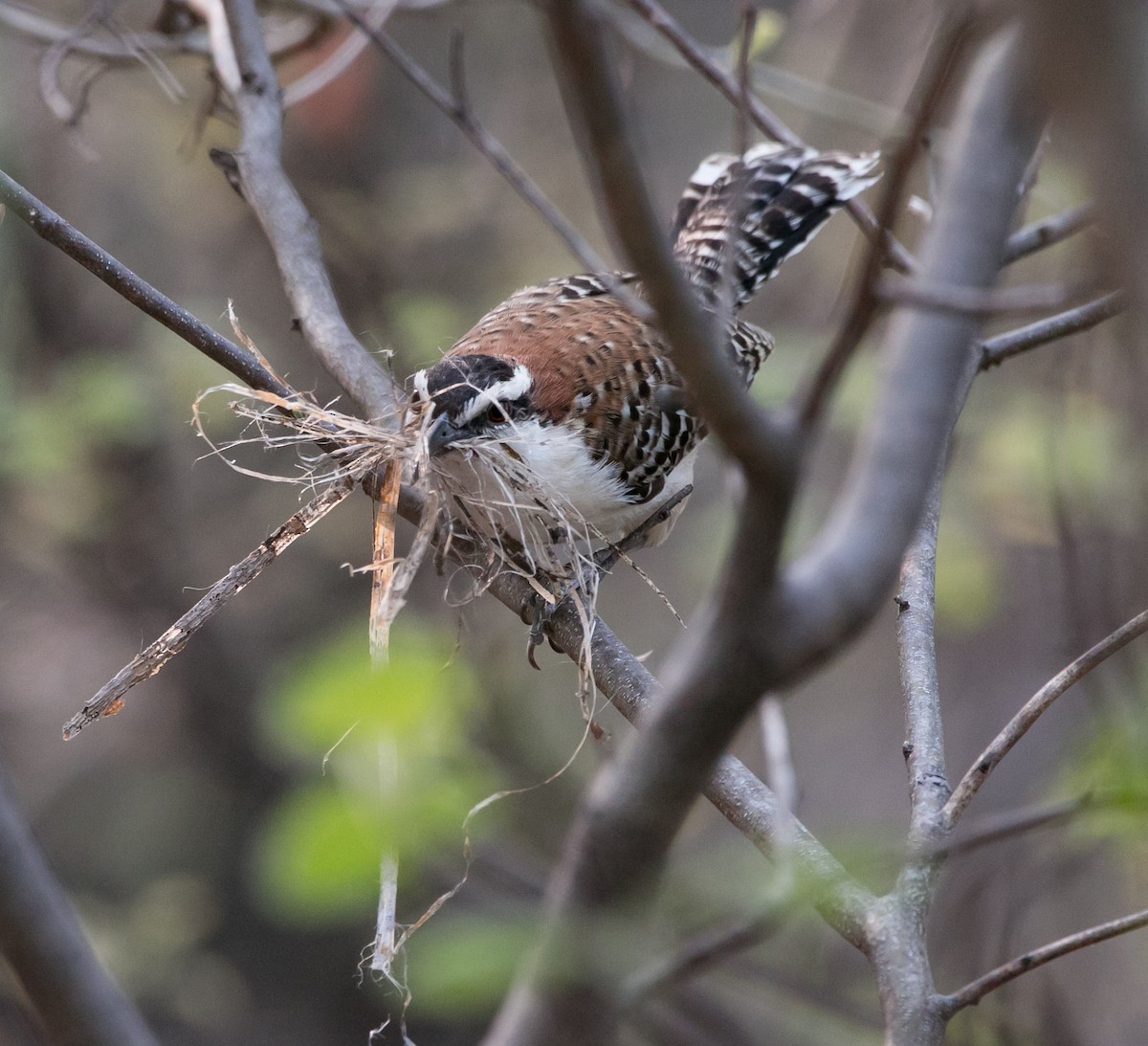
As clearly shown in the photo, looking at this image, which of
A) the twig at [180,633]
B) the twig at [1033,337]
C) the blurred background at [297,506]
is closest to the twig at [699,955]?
the twig at [180,633]

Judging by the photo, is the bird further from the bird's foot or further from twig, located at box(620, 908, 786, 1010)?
twig, located at box(620, 908, 786, 1010)

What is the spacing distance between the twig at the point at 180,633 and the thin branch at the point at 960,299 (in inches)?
54.1

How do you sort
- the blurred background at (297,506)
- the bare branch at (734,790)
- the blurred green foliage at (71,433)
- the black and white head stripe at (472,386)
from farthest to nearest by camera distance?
1. the blurred background at (297,506)
2. the blurred green foliage at (71,433)
3. the black and white head stripe at (472,386)
4. the bare branch at (734,790)

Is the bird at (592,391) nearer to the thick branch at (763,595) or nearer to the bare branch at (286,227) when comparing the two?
the bare branch at (286,227)

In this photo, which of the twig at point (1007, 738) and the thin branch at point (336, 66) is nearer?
the twig at point (1007, 738)

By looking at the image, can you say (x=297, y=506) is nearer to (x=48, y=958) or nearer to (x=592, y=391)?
(x=592, y=391)

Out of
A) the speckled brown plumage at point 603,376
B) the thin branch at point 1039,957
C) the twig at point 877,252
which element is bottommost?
the thin branch at point 1039,957

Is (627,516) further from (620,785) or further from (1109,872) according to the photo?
(1109,872)

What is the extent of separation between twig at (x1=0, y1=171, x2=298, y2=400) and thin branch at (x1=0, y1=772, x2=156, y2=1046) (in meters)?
1.34

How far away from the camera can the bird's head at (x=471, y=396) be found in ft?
8.66

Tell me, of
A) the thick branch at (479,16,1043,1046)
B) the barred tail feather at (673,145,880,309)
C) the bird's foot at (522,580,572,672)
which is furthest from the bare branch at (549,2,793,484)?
the barred tail feather at (673,145,880,309)

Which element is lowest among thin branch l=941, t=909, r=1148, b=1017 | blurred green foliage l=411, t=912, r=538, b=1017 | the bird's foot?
blurred green foliage l=411, t=912, r=538, b=1017

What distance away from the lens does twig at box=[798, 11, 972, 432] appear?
979mm

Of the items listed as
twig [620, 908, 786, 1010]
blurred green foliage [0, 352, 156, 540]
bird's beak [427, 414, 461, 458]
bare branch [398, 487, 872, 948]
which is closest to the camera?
twig [620, 908, 786, 1010]
